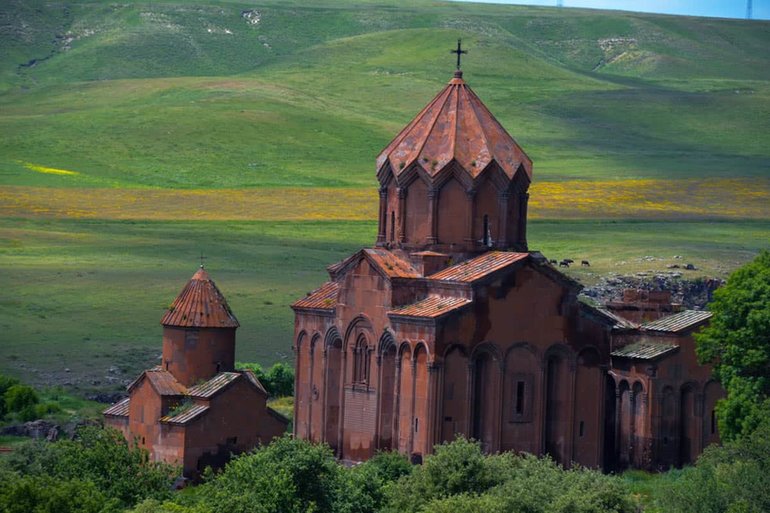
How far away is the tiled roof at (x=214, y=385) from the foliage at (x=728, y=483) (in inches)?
452

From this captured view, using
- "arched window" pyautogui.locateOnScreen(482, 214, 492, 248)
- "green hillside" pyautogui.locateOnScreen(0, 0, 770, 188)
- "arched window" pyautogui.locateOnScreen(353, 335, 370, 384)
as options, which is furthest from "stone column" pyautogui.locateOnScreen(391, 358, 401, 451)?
"green hillside" pyautogui.locateOnScreen(0, 0, 770, 188)

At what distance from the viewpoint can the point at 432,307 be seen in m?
46.7

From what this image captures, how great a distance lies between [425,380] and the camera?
46219 millimetres

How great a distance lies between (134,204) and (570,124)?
187 ft

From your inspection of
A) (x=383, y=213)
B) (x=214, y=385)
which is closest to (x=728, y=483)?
(x=383, y=213)

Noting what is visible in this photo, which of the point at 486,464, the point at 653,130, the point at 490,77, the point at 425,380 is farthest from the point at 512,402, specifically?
the point at 490,77

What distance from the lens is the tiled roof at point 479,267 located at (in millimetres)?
46812

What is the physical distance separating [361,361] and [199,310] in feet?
17.0

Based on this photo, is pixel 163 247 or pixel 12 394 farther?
pixel 163 247

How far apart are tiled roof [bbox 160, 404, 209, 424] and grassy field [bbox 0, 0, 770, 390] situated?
16511 millimetres

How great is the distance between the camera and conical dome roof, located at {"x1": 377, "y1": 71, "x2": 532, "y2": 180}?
48469 millimetres

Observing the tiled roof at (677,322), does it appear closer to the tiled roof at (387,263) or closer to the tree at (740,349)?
the tree at (740,349)

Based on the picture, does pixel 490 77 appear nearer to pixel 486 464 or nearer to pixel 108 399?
pixel 108 399

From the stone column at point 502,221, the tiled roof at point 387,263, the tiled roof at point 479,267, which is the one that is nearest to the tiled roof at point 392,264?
the tiled roof at point 387,263
